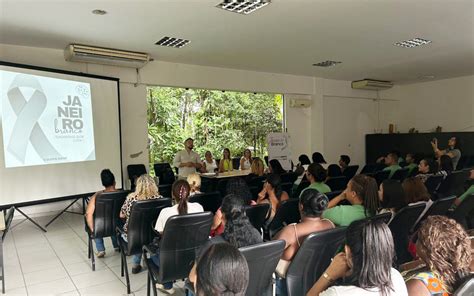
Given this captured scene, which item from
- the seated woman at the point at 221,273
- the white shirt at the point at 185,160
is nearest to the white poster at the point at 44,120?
the white shirt at the point at 185,160

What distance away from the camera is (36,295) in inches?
120

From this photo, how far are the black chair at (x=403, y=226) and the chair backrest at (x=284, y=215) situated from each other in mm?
961

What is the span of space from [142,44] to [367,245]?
18.2 feet

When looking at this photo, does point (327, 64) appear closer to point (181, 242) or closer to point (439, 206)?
point (439, 206)

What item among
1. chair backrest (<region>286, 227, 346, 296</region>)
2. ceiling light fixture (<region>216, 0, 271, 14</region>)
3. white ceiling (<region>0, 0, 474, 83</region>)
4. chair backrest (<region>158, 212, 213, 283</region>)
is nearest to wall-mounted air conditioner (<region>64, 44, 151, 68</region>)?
white ceiling (<region>0, 0, 474, 83</region>)

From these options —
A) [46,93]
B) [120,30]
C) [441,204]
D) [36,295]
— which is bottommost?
[36,295]

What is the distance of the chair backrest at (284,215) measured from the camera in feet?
10.5

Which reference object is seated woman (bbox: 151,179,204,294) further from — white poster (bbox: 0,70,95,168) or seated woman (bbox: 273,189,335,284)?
white poster (bbox: 0,70,95,168)

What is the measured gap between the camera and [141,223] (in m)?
3.05

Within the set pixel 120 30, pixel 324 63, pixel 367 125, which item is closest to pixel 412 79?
pixel 367 125

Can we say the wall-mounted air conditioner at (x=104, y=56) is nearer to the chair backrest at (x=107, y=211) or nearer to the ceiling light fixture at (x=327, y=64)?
the chair backrest at (x=107, y=211)

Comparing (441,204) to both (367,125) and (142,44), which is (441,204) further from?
(367,125)

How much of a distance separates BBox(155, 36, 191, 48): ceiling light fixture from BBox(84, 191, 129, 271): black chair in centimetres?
312

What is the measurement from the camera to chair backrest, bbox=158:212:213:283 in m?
2.43
